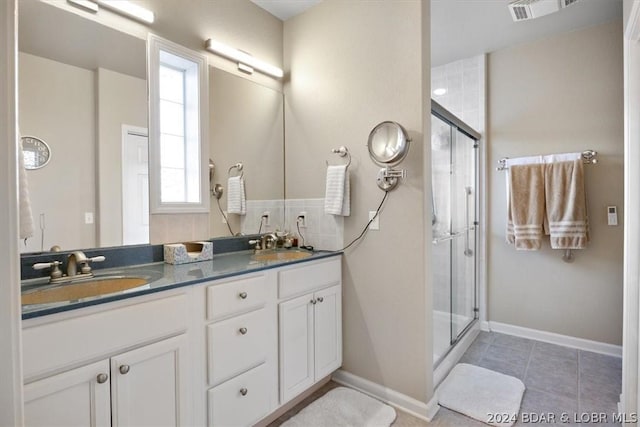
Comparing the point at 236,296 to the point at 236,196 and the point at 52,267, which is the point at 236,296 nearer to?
the point at 52,267

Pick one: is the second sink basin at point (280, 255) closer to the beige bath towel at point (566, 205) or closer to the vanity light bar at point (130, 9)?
the vanity light bar at point (130, 9)

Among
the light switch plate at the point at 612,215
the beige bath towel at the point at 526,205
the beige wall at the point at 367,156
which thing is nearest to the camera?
the beige wall at the point at 367,156

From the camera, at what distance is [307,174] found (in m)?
2.45

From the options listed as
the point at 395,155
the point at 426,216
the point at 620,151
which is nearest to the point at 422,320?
the point at 426,216

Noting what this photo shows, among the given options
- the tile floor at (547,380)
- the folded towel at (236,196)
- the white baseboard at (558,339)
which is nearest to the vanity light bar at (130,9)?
the folded towel at (236,196)

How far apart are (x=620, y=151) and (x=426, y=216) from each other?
1.95 metres

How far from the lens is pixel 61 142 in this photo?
1.54m

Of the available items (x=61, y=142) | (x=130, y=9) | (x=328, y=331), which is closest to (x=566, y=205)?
(x=328, y=331)

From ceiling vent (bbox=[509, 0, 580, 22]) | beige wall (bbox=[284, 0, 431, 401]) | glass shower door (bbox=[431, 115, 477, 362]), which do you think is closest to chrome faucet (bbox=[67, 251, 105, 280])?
beige wall (bbox=[284, 0, 431, 401])

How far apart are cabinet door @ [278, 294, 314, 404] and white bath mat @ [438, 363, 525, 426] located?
870mm

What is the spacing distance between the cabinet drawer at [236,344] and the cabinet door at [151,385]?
0.14 metres

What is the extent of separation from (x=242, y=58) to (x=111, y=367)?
201 centimetres

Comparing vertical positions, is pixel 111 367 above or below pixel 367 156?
below

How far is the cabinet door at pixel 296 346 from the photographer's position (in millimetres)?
1808
